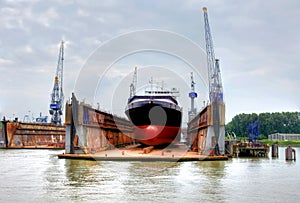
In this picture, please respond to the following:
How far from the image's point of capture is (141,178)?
2342cm

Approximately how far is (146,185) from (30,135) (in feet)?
204

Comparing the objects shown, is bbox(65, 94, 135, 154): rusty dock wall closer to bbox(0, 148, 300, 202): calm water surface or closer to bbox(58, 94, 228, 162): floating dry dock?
bbox(58, 94, 228, 162): floating dry dock

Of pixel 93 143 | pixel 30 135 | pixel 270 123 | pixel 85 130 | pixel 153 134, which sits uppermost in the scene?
pixel 270 123

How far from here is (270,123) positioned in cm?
13988

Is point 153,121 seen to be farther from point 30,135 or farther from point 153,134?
point 30,135

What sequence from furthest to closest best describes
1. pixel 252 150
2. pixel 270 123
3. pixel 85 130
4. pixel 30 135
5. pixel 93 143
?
1. pixel 270 123
2. pixel 30 135
3. pixel 252 150
4. pixel 93 143
5. pixel 85 130

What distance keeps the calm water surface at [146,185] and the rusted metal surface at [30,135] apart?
48.7 meters

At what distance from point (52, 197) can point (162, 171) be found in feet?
36.2

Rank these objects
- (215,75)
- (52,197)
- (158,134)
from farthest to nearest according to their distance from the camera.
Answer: (215,75) → (158,134) → (52,197)

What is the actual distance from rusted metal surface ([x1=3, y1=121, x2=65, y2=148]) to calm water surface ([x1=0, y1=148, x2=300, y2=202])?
48669 millimetres

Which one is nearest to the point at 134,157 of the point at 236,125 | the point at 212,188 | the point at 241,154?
the point at 212,188

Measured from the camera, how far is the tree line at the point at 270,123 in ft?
458

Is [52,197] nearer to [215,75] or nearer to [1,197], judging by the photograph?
[1,197]

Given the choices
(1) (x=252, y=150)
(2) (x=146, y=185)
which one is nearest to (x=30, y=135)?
(1) (x=252, y=150)
